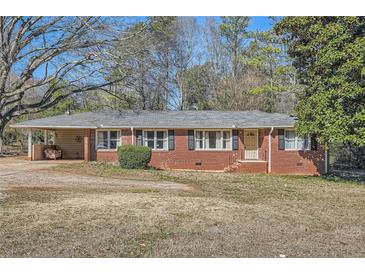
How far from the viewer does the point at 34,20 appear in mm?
20594

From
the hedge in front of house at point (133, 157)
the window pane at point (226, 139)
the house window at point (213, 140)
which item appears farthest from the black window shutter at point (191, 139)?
the hedge in front of house at point (133, 157)

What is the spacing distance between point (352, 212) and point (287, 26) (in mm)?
10267

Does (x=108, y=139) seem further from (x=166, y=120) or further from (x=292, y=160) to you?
(x=292, y=160)

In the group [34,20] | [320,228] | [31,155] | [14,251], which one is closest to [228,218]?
[320,228]

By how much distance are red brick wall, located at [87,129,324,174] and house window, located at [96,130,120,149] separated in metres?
0.37

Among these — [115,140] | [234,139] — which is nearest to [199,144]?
[234,139]

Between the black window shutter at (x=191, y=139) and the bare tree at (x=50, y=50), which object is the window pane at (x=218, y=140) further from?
the bare tree at (x=50, y=50)

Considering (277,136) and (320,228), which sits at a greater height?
(277,136)

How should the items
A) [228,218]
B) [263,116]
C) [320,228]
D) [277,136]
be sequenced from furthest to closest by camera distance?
[263,116], [277,136], [228,218], [320,228]

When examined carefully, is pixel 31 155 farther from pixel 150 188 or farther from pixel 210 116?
pixel 150 188

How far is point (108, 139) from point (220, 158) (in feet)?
20.9

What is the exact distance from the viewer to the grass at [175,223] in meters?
5.08

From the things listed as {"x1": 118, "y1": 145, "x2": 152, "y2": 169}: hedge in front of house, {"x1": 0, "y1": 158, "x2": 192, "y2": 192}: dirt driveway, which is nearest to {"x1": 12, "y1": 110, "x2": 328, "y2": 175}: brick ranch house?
{"x1": 118, "y1": 145, "x2": 152, "y2": 169}: hedge in front of house

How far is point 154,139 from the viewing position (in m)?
20.2
